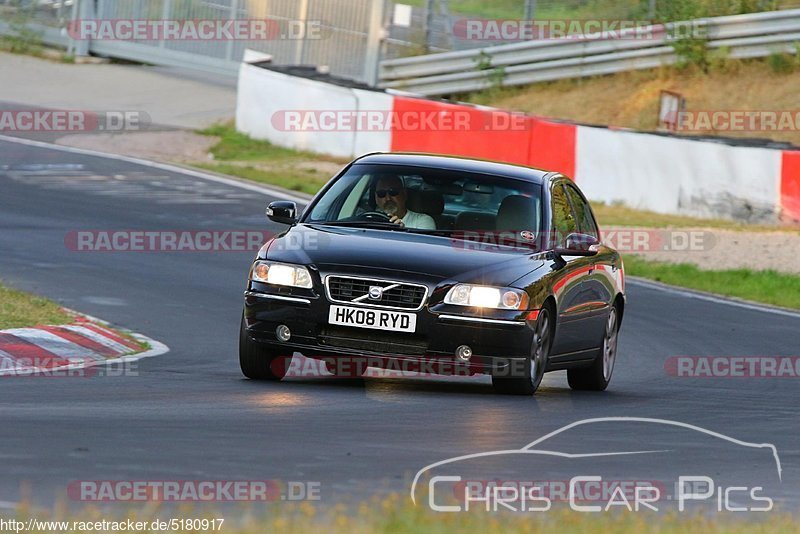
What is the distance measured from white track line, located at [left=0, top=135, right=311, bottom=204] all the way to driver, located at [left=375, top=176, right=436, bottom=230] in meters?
12.0

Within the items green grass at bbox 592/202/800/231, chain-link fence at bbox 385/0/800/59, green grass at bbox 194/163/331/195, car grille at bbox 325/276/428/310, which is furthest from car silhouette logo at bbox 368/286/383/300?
chain-link fence at bbox 385/0/800/59

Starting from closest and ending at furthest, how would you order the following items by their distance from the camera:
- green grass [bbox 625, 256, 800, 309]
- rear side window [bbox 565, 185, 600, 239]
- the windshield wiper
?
1. the windshield wiper
2. rear side window [bbox 565, 185, 600, 239]
3. green grass [bbox 625, 256, 800, 309]

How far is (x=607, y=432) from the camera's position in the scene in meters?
8.74

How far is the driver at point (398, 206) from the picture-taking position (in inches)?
421

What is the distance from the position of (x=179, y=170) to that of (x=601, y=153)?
6.35 metres

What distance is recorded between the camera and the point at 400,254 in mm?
9898

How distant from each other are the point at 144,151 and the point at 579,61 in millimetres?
10392

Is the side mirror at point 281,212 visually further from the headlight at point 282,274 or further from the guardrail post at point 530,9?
the guardrail post at point 530,9

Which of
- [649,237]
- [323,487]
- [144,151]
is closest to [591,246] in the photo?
[323,487]

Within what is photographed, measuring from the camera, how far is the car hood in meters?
9.73

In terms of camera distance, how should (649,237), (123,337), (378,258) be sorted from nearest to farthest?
(378,258) < (123,337) < (649,237)

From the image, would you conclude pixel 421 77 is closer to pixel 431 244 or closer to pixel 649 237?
pixel 649 237

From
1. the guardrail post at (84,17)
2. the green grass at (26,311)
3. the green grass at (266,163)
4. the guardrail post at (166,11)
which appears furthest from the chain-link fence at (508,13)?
the green grass at (26,311)

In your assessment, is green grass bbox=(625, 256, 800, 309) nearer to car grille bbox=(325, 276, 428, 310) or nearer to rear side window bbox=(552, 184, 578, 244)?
rear side window bbox=(552, 184, 578, 244)
